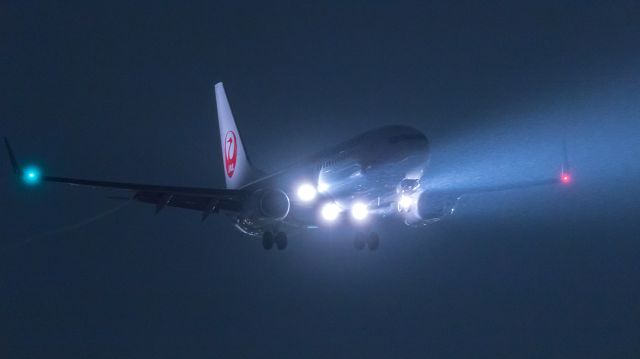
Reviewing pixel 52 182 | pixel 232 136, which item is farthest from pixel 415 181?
pixel 232 136

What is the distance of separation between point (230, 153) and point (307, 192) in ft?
85.9

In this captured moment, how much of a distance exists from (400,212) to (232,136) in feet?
92.8

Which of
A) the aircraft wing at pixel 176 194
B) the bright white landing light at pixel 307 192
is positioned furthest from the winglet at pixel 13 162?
the bright white landing light at pixel 307 192

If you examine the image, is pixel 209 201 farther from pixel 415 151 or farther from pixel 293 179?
pixel 415 151

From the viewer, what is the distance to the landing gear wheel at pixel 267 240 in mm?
57906

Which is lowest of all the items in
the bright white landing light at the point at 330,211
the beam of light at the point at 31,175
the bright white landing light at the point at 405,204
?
the beam of light at the point at 31,175

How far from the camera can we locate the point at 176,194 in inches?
2149

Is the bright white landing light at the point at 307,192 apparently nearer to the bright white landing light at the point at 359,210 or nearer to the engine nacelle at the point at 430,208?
the bright white landing light at the point at 359,210

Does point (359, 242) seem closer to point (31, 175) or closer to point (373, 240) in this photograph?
point (373, 240)

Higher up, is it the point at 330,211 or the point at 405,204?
the point at 405,204

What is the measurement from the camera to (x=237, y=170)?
75.5 m

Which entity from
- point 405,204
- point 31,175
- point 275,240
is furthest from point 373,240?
point 31,175

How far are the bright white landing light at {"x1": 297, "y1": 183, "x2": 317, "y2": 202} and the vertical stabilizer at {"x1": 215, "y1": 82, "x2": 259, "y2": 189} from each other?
18.6 metres

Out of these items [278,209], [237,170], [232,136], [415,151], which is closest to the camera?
[415,151]
